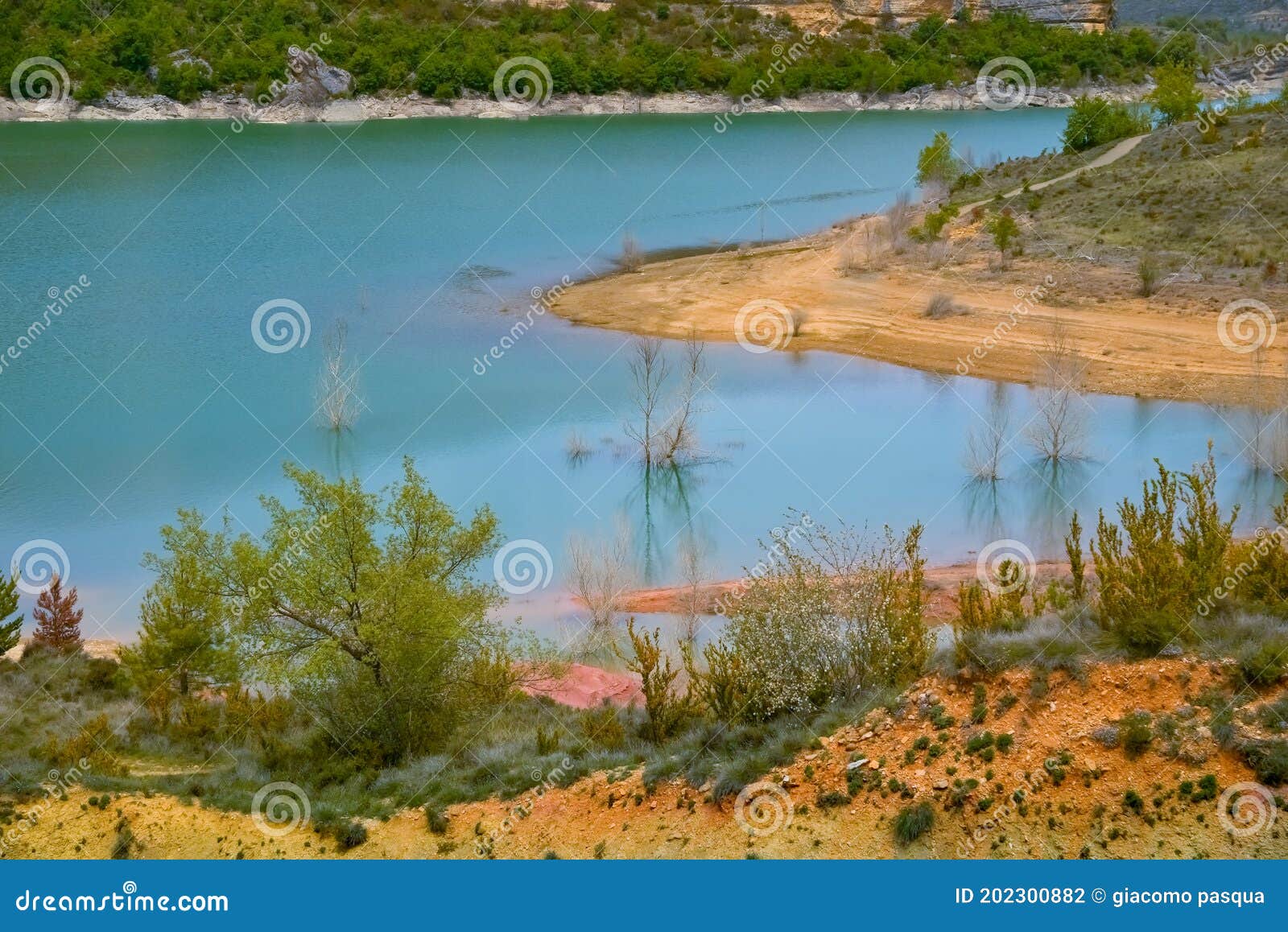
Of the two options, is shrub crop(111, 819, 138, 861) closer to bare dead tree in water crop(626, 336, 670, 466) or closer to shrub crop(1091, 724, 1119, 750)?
shrub crop(1091, 724, 1119, 750)

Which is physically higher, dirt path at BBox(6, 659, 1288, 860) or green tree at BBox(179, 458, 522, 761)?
green tree at BBox(179, 458, 522, 761)

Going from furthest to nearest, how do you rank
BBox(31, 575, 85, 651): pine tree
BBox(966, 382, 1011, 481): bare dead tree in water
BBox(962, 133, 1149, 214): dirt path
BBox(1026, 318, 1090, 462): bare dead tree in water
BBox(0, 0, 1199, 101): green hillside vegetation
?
1. BBox(0, 0, 1199, 101): green hillside vegetation
2. BBox(962, 133, 1149, 214): dirt path
3. BBox(1026, 318, 1090, 462): bare dead tree in water
4. BBox(966, 382, 1011, 481): bare dead tree in water
5. BBox(31, 575, 85, 651): pine tree

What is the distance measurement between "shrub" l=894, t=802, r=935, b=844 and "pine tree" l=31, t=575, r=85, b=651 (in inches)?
472

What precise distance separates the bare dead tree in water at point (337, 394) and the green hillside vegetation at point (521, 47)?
52722 mm

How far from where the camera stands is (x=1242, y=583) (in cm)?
1210

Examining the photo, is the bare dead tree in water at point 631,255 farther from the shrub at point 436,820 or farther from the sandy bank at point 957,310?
the shrub at point 436,820

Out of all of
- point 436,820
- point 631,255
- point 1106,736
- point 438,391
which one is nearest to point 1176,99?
point 631,255

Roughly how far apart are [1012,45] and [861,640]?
10483cm

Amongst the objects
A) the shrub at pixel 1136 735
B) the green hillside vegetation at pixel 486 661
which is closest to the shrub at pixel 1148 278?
the green hillside vegetation at pixel 486 661

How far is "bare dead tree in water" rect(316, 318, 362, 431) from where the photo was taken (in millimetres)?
27203

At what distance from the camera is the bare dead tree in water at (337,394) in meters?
27.2

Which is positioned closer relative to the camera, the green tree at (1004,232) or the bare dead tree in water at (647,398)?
the bare dead tree in water at (647,398)

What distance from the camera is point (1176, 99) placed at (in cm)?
5797

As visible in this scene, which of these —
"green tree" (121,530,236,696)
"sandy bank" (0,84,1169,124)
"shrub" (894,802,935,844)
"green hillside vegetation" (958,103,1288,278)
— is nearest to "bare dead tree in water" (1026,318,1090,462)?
"green hillside vegetation" (958,103,1288,278)
